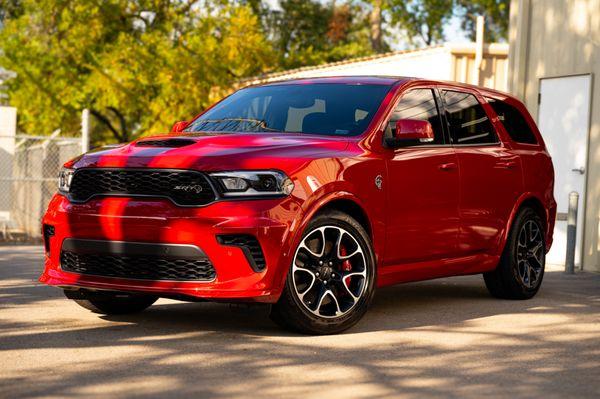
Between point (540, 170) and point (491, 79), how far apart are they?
935 centimetres

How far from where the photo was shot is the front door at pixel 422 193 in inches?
316

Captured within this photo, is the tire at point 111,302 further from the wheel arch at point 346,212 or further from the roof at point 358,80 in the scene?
the roof at point 358,80

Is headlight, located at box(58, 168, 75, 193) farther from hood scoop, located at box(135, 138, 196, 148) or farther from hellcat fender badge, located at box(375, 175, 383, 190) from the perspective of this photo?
hellcat fender badge, located at box(375, 175, 383, 190)

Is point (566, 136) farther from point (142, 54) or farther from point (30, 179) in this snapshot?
point (142, 54)

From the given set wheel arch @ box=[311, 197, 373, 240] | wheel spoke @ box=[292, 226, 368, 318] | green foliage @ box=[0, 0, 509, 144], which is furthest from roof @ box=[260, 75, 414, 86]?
green foliage @ box=[0, 0, 509, 144]

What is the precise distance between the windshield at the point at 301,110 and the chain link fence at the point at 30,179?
10.6 meters

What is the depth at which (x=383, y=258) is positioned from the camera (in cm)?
796

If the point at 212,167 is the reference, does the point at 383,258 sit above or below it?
below

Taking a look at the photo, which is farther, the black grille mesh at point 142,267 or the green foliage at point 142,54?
the green foliage at point 142,54

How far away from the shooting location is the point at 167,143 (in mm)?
7477

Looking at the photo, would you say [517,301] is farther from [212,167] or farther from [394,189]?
[212,167]

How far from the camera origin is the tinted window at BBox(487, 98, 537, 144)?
9836mm

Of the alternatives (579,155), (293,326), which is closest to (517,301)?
(293,326)

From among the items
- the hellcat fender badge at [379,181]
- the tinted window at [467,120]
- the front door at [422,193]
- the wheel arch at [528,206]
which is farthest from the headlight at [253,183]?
the wheel arch at [528,206]
